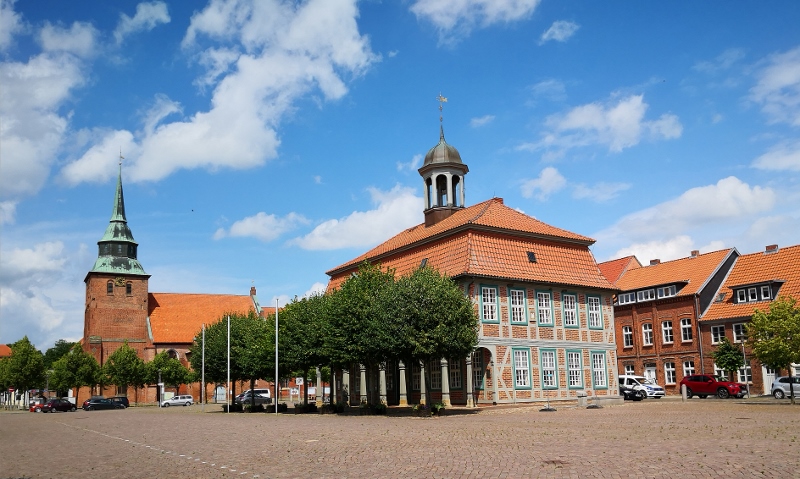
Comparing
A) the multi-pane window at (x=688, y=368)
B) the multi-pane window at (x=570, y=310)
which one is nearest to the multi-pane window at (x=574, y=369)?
the multi-pane window at (x=570, y=310)

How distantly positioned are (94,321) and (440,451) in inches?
3199

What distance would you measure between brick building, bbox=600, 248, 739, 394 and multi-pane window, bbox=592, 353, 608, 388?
1440cm

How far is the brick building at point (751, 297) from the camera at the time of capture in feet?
174

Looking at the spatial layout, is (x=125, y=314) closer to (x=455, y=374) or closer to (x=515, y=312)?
(x=455, y=374)

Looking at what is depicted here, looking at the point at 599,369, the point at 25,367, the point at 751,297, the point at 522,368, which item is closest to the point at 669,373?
the point at 751,297

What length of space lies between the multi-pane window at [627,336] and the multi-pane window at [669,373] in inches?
166

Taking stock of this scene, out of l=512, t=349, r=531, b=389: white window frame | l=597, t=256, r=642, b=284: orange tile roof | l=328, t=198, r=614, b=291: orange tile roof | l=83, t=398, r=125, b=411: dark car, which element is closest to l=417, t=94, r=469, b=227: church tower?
l=328, t=198, r=614, b=291: orange tile roof

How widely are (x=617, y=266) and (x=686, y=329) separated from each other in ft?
43.2

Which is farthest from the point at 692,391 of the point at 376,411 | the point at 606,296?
the point at 376,411

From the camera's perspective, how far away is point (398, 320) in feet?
112

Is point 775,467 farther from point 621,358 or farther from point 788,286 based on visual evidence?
point 621,358

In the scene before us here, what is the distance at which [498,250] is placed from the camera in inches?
1704

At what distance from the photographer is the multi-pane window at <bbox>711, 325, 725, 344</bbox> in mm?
56188

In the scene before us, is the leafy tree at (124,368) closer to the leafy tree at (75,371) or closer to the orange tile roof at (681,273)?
the leafy tree at (75,371)
